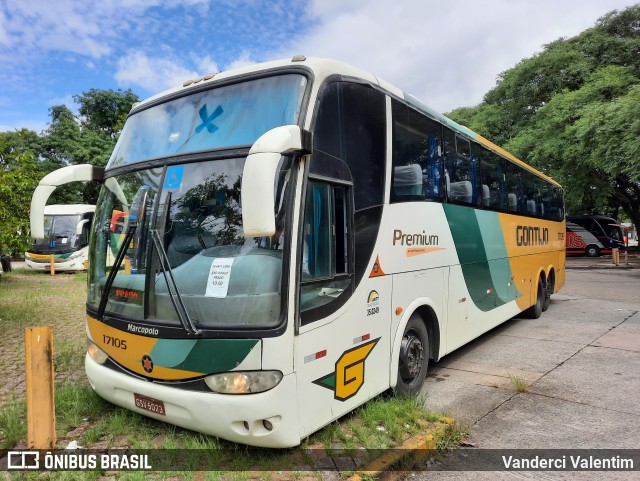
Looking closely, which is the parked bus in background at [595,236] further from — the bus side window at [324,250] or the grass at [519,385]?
the bus side window at [324,250]

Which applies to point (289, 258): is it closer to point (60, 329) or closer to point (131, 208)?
point (131, 208)

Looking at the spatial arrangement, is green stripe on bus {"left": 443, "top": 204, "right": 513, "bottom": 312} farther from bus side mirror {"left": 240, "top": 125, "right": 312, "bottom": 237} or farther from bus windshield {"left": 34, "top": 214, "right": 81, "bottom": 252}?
bus windshield {"left": 34, "top": 214, "right": 81, "bottom": 252}

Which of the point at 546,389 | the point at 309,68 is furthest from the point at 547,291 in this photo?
the point at 309,68

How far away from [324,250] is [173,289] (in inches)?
46.7

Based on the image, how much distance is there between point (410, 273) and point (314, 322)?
174 centimetres

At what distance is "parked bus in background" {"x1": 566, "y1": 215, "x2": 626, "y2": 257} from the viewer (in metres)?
30.7

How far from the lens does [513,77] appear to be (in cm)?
2589

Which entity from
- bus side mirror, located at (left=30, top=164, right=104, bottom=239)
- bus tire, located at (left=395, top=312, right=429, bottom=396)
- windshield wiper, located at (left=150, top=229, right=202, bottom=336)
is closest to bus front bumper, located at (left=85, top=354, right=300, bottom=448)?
windshield wiper, located at (left=150, top=229, right=202, bottom=336)

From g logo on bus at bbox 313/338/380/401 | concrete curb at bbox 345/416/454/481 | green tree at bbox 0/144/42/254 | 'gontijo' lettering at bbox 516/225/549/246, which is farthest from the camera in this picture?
'gontijo' lettering at bbox 516/225/549/246

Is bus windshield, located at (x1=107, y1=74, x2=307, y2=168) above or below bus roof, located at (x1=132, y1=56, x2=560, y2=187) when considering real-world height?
below

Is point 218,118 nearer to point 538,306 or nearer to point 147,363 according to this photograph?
point 147,363

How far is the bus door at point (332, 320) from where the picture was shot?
11.1 ft

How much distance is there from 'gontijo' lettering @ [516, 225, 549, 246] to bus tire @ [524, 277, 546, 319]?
0.91m

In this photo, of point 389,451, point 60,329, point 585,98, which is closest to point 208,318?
point 389,451
